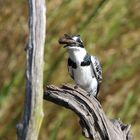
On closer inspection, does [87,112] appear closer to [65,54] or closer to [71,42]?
[71,42]

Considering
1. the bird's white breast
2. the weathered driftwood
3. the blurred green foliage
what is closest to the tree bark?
the weathered driftwood

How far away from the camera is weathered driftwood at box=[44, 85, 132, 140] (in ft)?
7.80

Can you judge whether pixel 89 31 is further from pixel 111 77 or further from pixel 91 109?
pixel 91 109

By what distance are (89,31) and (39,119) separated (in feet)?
6.40

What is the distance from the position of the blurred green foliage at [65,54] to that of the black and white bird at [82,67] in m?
1.21

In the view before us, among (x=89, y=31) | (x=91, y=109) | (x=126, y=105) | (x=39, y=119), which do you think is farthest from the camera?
(x=89, y=31)

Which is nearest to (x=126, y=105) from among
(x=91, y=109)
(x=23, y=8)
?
(x=23, y=8)

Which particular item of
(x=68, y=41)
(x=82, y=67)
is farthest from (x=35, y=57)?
(x=82, y=67)

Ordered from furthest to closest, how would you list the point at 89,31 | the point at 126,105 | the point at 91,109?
the point at 89,31
the point at 126,105
the point at 91,109

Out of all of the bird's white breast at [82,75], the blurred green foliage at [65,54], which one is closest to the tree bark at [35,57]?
the bird's white breast at [82,75]

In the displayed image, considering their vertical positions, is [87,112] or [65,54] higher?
[65,54]

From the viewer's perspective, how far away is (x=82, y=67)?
8.61 ft

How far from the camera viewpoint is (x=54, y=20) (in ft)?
13.6

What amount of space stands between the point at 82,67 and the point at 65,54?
1.44 metres
